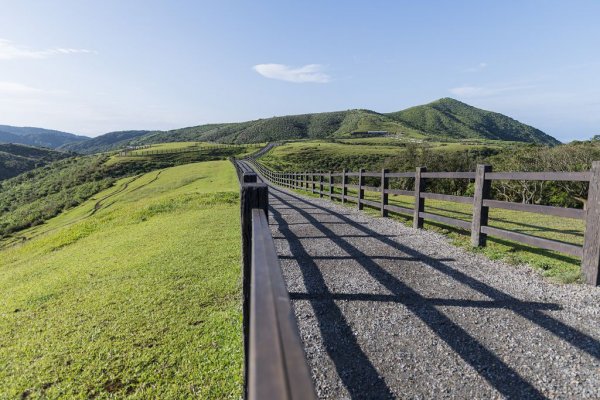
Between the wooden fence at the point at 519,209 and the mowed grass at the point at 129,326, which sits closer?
the mowed grass at the point at 129,326

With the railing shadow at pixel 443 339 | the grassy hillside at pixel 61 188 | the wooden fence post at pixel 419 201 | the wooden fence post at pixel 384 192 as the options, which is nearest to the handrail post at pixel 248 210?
the railing shadow at pixel 443 339

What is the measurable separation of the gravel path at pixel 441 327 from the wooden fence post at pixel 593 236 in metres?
0.25

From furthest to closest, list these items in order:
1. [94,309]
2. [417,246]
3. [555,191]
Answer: [555,191] < [417,246] < [94,309]

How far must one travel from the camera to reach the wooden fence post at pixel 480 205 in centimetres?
692

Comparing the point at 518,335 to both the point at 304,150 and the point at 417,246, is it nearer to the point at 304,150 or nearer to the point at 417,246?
the point at 417,246

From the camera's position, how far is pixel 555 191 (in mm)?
19125

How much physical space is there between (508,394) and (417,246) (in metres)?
4.56

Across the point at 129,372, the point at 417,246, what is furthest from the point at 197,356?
the point at 417,246

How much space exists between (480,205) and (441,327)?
390 cm

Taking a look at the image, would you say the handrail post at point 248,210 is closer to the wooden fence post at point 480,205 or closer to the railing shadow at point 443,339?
the railing shadow at point 443,339

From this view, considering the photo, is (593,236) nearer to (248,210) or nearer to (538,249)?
(538,249)

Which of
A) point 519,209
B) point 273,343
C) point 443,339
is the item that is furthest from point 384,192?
point 273,343

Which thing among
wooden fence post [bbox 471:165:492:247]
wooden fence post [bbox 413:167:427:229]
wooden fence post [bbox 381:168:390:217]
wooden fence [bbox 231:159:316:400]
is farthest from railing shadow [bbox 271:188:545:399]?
wooden fence post [bbox 381:168:390:217]

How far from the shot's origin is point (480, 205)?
6.99m
